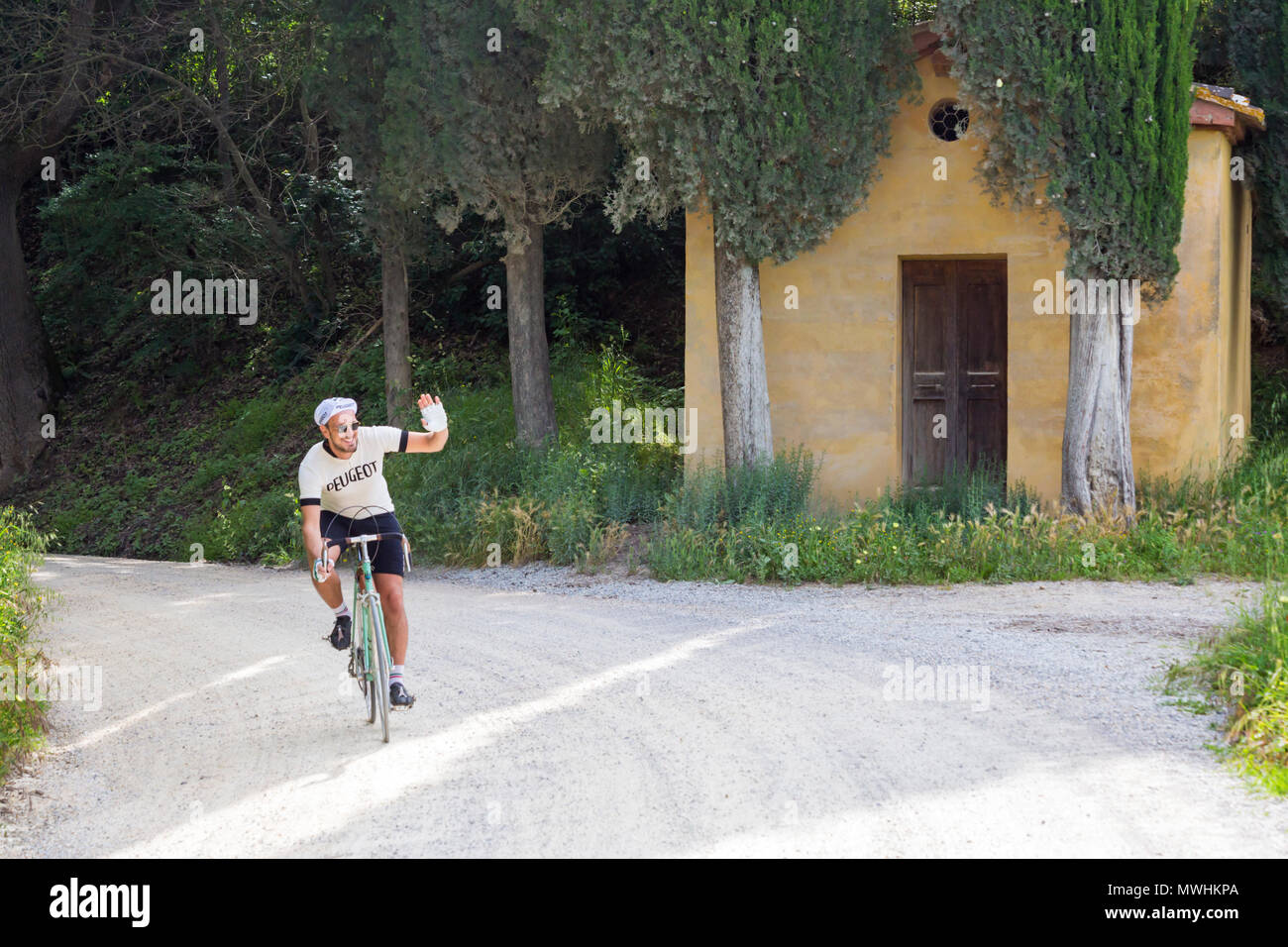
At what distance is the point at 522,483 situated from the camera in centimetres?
1514

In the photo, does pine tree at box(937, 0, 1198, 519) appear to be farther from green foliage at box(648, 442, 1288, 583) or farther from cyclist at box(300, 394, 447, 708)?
cyclist at box(300, 394, 447, 708)

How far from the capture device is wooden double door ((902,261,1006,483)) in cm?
1459

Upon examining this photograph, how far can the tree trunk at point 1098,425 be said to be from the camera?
12328mm

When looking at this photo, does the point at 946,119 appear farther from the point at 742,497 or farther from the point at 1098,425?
the point at 742,497

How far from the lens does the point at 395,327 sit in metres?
18.7

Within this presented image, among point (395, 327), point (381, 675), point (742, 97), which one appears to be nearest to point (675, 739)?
point (381, 675)

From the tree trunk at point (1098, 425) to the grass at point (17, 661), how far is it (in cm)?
926

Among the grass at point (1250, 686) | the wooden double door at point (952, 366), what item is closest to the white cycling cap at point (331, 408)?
the grass at point (1250, 686)

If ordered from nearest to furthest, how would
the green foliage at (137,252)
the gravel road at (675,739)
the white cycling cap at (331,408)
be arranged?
the gravel road at (675,739)
the white cycling cap at (331,408)
the green foliage at (137,252)

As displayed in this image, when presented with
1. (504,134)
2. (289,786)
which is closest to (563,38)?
(504,134)

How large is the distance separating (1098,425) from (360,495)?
8.05 meters

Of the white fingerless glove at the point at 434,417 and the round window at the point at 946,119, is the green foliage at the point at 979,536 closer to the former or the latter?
the round window at the point at 946,119

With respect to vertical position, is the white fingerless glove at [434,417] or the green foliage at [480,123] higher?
the green foliage at [480,123]

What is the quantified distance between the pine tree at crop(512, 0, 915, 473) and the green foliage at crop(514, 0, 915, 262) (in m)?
0.01
